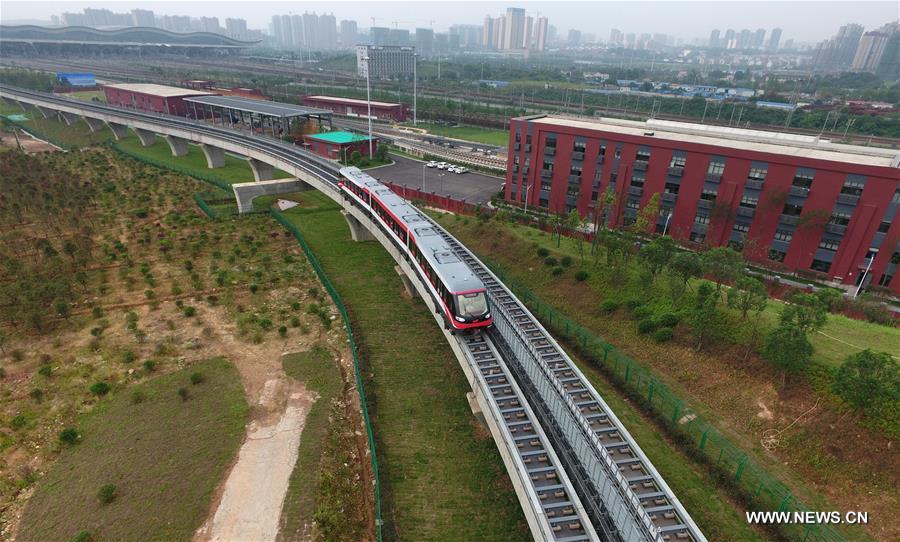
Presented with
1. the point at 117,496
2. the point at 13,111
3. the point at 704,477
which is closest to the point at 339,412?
the point at 117,496

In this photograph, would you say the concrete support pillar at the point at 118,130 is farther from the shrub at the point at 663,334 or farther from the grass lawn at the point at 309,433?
the shrub at the point at 663,334

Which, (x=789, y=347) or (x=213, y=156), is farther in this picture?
(x=213, y=156)

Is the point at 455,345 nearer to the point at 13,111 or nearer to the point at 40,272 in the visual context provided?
the point at 40,272

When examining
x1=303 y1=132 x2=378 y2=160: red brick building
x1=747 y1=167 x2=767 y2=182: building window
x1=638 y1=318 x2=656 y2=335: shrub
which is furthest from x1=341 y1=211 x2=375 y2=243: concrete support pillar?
x1=747 y1=167 x2=767 y2=182: building window

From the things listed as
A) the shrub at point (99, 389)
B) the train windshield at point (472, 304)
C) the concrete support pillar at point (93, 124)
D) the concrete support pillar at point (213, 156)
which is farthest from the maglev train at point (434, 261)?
the concrete support pillar at point (93, 124)

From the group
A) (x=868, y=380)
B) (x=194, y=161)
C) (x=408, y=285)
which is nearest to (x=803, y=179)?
(x=868, y=380)

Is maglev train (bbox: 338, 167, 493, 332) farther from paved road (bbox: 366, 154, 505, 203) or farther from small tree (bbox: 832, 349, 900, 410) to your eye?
paved road (bbox: 366, 154, 505, 203)

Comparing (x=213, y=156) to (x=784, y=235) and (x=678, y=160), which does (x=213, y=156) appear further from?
(x=784, y=235)
